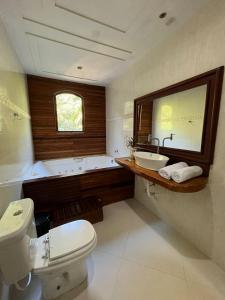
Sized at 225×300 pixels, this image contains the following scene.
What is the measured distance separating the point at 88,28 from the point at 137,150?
1.68 metres

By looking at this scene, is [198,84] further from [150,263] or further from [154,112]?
[150,263]

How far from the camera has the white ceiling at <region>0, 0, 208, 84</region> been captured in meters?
1.24

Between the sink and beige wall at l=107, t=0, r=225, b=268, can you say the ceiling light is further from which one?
the sink

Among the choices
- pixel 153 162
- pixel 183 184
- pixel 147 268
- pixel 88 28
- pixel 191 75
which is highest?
pixel 88 28

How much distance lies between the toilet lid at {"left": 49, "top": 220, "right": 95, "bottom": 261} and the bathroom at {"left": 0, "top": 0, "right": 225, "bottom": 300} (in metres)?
0.04

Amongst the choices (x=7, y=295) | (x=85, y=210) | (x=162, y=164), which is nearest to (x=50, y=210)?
(x=85, y=210)

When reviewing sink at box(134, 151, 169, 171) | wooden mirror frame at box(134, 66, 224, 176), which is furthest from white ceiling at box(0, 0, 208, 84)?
sink at box(134, 151, 169, 171)

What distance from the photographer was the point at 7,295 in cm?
108

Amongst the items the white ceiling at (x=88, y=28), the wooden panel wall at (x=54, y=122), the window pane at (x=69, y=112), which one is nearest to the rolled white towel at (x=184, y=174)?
the white ceiling at (x=88, y=28)

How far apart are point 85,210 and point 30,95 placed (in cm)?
248

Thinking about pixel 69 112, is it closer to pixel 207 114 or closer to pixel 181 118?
pixel 181 118

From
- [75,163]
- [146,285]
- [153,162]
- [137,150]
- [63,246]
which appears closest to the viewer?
[63,246]

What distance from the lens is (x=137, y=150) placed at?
2.31 meters

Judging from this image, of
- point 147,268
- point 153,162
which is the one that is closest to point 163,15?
point 153,162
